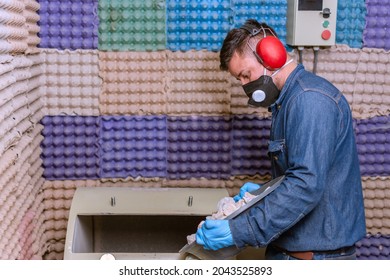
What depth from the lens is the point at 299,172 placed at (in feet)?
5.52

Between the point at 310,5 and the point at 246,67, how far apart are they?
37.9 inches

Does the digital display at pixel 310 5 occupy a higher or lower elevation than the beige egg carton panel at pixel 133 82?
higher

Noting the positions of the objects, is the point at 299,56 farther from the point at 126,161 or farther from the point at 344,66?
the point at 126,161

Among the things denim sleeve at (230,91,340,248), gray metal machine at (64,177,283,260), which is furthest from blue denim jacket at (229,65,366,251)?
gray metal machine at (64,177,283,260)

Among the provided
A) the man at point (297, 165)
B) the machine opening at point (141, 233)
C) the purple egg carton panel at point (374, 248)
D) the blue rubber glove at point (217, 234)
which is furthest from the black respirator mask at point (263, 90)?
the purple egg carton panel at point (374, 248)

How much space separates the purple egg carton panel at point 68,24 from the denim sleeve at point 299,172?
4.43 ft

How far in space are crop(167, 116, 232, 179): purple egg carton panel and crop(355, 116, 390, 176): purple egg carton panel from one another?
0.71m

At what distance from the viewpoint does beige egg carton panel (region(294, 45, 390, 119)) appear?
111 inches

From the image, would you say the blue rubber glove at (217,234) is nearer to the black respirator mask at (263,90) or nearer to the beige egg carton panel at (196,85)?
the black respirator mask at (263,90)

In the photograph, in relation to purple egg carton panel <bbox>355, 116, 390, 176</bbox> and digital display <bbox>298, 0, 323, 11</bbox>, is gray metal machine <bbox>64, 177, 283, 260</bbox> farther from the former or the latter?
digital display <bbox>298, 0, 323, 11</bbox>

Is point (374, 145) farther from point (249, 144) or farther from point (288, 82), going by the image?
point (288, 82)

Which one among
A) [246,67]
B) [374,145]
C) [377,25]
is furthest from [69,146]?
[377,25]

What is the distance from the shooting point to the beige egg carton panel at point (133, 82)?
275 cm

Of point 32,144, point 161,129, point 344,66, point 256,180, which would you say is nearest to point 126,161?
point 161,129
